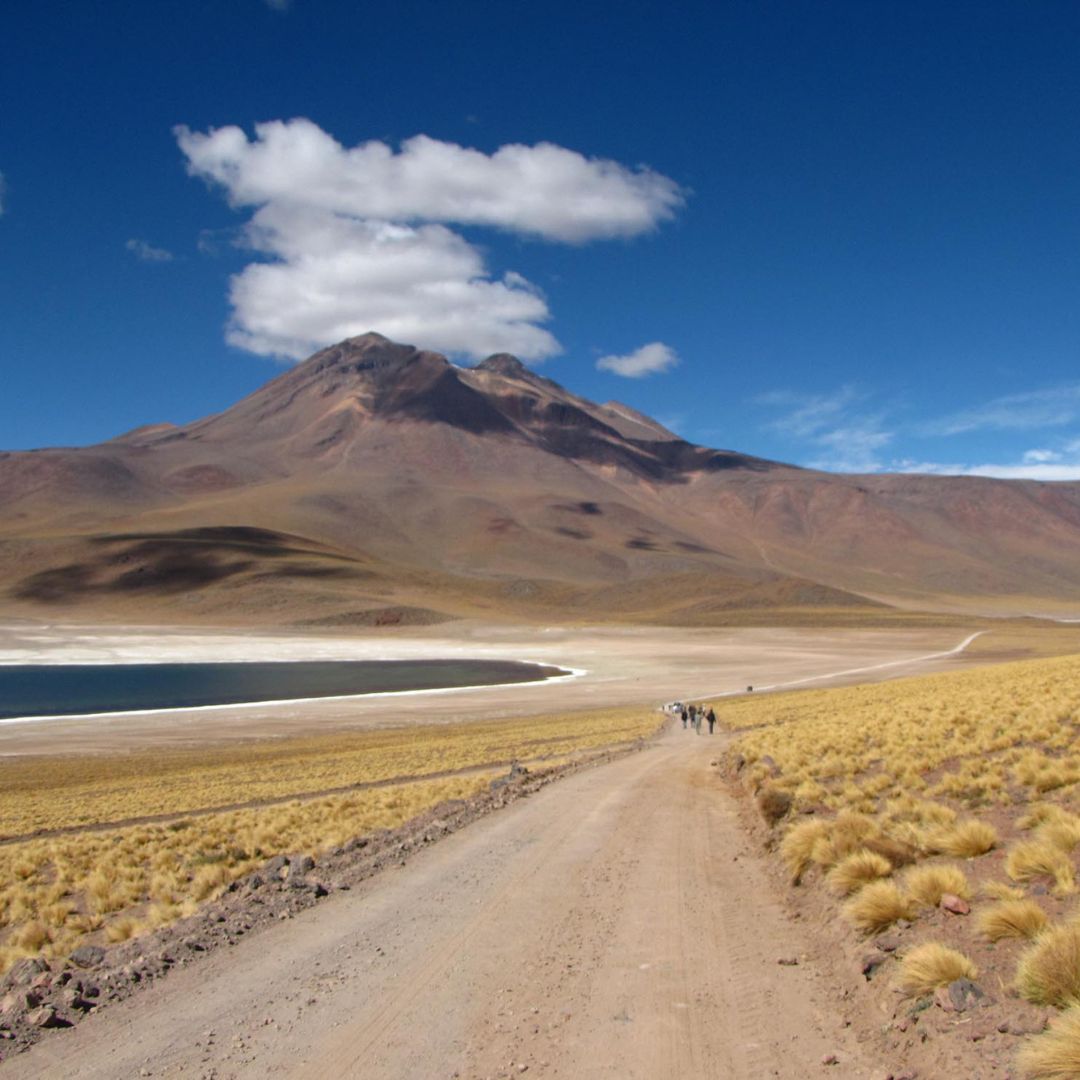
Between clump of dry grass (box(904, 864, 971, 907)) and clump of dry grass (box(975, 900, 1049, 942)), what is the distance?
786 millimetres

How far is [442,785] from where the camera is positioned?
20531 mm

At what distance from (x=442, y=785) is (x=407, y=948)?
12657mm

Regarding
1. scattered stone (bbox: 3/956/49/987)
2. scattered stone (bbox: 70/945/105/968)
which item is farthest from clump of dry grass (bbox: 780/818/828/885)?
scattered stone (bbox: 3/956/49/987)

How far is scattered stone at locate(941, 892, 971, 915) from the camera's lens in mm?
7219

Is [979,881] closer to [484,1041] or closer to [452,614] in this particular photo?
[484,1041]

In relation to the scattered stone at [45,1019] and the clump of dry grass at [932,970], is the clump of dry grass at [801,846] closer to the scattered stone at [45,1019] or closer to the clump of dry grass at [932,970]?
the clump of dry grass at [932,970]

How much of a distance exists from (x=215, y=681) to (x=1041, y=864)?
72.4 m

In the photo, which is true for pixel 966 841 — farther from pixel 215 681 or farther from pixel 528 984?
pixel 215 681

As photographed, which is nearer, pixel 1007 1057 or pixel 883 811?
pixel 1007 1057

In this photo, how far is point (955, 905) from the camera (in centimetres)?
728

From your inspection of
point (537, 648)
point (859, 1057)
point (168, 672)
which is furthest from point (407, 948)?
point (537, 648)

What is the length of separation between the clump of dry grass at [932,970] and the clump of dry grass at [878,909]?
101 cm

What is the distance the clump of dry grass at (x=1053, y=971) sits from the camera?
5484 millimetres

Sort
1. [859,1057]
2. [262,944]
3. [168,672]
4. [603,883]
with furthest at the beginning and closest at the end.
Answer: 1. [168,672]
2. [603,883]
3. [262,944]
4. [859,1057]
